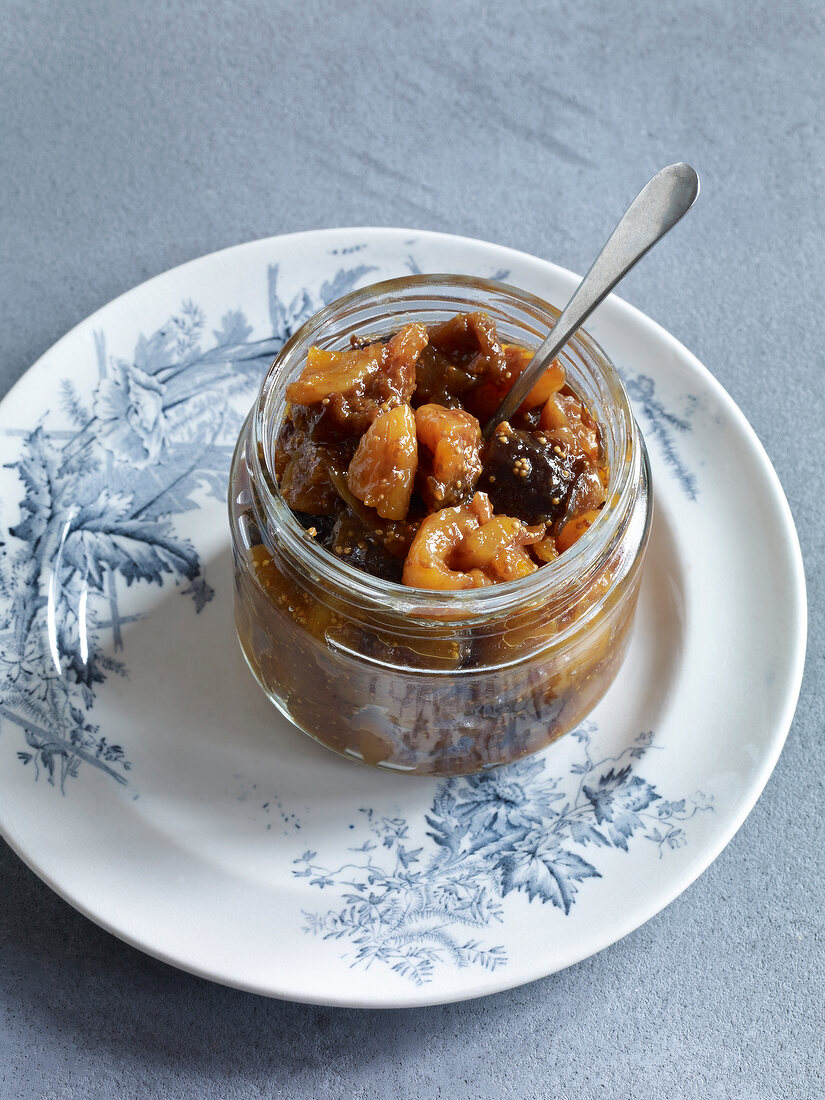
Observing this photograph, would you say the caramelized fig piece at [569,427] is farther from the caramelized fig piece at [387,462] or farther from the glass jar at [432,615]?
the caramelized fig piece at [387,462]

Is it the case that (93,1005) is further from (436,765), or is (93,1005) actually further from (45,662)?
(436,765)

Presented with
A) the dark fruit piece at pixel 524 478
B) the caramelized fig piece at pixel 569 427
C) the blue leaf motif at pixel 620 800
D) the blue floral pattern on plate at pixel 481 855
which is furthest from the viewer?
the blue leaf motif at pixel 620 800

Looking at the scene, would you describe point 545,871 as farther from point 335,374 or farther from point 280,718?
point 335,374

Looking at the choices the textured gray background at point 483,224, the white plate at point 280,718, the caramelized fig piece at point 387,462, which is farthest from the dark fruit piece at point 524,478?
the textured gray background at point 483,224

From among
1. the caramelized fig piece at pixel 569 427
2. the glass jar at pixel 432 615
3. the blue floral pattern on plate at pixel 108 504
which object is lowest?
the blue floral pattern on plate at pixel 108 504

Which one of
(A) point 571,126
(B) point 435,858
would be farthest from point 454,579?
(A) point 571,126

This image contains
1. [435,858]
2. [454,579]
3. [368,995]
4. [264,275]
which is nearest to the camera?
[454,579]
